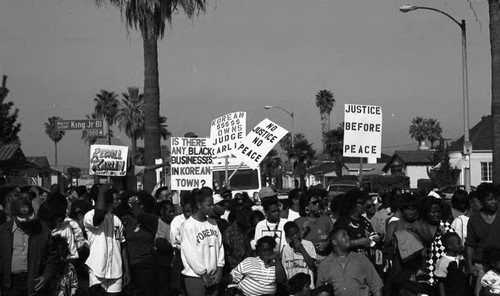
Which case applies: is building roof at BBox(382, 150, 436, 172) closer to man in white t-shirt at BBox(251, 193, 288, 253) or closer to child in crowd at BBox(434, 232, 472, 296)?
man in white t-shirt at BBox(251, 193, 288, 253)

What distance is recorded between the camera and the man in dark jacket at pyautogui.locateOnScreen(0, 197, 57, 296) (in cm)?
801

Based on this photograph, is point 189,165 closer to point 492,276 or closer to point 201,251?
point 201,251

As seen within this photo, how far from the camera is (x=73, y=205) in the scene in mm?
10086

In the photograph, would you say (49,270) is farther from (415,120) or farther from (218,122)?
(415,120)

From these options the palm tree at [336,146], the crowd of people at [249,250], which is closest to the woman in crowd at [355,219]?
the crowd of people at [249,250]

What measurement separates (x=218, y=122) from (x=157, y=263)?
7.67 m

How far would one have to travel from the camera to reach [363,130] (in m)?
15.3

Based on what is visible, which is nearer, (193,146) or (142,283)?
(142,283)

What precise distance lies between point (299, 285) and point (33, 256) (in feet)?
8.99

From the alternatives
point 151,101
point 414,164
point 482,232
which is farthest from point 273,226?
point 414,164

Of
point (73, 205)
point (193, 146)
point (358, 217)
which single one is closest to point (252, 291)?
point (358, 217)

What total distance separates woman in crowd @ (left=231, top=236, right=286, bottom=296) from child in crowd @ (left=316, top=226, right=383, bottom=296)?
46.3 inches

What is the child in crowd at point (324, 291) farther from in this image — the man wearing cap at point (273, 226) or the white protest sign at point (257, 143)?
the white protest sign at point (257, 143)

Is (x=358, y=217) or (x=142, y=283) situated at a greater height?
(x=358, y=217)
